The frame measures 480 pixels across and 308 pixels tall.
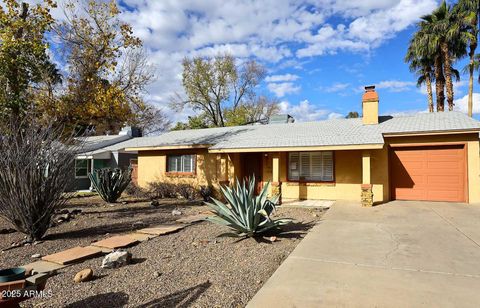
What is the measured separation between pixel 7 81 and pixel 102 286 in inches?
395

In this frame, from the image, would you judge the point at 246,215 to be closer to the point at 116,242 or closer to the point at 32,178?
the point at 116,242

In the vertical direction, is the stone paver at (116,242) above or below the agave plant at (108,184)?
below

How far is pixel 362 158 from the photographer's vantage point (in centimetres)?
1224

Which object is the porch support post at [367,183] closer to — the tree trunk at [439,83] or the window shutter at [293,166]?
the window shutter at [293,166]

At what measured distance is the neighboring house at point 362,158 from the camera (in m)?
11.8

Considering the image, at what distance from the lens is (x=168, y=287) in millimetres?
4480

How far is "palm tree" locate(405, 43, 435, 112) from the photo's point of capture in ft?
81.6

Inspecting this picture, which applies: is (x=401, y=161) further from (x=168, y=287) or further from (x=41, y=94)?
(x=41, y=94)

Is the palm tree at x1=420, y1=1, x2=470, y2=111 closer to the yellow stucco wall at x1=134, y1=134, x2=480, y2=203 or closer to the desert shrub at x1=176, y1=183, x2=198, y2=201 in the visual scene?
the yellow stucco wall at x1=134, y1=134, x2=480, y2=203

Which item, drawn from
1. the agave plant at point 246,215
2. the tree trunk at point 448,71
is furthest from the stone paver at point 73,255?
the tree trunk at point 448,71

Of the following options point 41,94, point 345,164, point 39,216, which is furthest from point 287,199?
point 41,94

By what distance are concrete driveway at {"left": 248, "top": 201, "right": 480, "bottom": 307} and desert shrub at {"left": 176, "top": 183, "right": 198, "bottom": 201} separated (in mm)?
8139

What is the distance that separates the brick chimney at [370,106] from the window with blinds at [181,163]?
8.59m

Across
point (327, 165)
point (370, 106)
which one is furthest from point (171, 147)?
point (370, 106)
